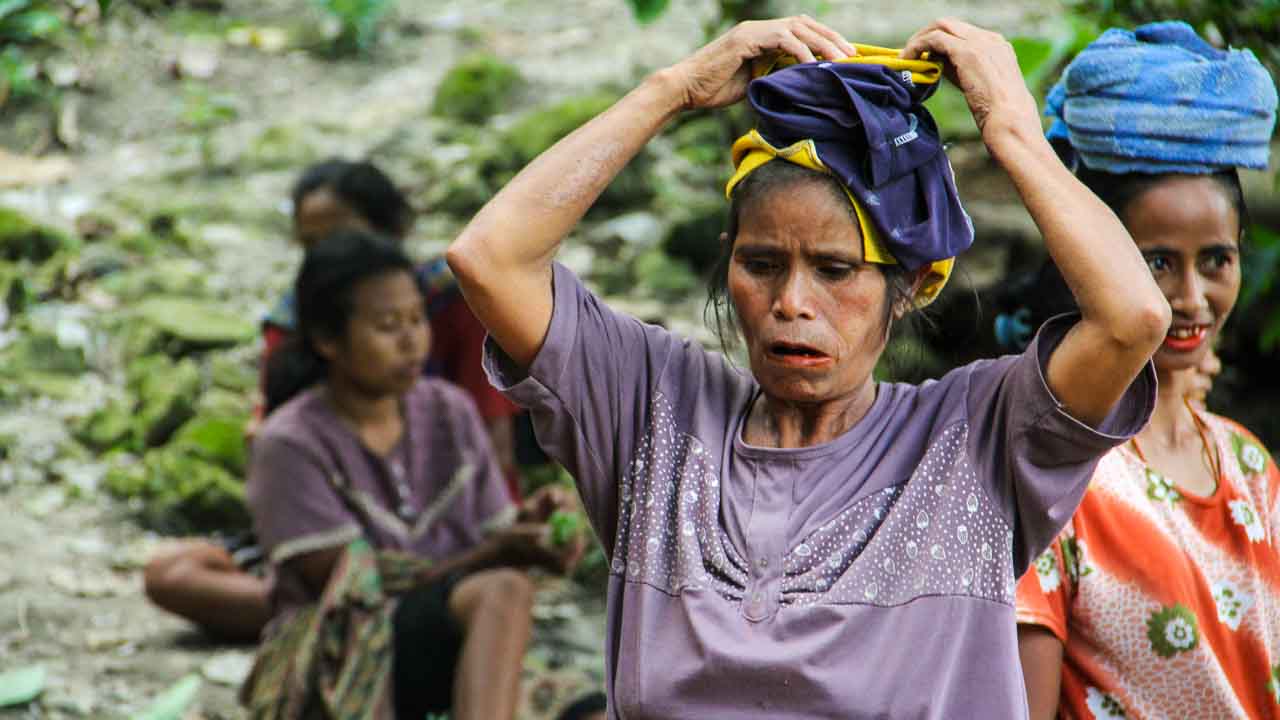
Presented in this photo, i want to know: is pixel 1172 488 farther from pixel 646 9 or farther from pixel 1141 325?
pixel 646 9

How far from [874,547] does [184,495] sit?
410 cm

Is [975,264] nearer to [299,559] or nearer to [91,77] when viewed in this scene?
[299,559]

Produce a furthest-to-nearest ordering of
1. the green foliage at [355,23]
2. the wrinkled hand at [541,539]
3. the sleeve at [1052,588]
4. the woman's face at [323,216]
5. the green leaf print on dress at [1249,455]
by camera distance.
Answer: the green foliage at [355,23] → the woman's face at [323,216] → the wrinkled hand at [541,539] → the green leaf print on dress at [1249,455] → the sleeve at [1052,588]

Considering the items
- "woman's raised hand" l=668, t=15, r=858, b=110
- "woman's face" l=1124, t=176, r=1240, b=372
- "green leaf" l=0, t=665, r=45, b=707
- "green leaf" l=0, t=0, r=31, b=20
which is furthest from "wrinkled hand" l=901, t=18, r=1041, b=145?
"green leaf" l=0, t=665, r=45, b=707

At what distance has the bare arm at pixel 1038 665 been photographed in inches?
88.9

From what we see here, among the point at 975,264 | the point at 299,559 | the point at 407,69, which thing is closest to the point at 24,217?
the point at 407,69

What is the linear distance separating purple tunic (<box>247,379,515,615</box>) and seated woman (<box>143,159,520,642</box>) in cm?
44

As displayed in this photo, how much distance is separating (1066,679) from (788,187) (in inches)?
35.9

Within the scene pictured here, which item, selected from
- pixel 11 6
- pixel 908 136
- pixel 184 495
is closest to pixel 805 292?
pixel 908 136

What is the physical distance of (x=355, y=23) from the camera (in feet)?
30.2

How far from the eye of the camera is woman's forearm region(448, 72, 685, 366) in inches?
80.4

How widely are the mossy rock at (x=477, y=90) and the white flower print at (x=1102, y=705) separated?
20.9ft

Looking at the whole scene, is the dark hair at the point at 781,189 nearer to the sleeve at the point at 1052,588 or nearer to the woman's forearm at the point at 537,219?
the woman's forearm at the point at 537,219

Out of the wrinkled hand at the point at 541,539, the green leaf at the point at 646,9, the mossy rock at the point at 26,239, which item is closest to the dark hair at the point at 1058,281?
the green leaf at the point at 646,9
